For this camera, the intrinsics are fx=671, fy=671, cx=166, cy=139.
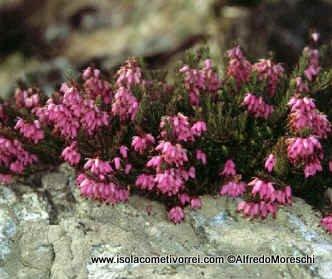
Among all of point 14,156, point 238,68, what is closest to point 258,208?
point 238,68

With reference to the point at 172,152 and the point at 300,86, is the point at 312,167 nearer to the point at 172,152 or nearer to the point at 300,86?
the point at 300,86

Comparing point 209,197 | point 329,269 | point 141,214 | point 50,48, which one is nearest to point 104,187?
point 141,214

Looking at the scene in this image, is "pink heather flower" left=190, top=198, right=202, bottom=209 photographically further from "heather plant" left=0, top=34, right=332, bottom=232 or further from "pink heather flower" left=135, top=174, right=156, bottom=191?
"pink heather flower" left=135, top=174, right=156, bottom=191

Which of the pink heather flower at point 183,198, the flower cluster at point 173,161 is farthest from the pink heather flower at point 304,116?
the pink heather flower at point 183,198

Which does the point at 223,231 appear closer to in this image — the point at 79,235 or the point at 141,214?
the point at 141,214

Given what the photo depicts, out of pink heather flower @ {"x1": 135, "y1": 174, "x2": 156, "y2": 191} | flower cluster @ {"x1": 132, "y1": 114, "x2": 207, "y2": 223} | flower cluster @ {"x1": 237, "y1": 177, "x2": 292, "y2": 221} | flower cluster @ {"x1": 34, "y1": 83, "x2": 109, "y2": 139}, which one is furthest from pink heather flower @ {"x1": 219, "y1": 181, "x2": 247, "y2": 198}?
flower cluster @ {"x1": 34, "y1": 83, "x2": 109, "y2": 139}

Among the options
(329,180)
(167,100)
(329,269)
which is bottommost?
(329,269)

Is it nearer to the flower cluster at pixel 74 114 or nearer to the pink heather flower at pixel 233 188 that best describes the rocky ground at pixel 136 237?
the pink heather flower at pixel 233 188
